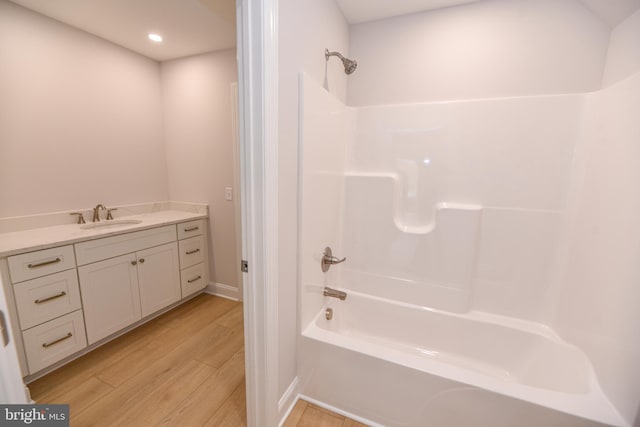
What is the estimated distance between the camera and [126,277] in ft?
6.19

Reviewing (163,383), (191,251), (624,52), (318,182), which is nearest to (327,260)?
(318,182)

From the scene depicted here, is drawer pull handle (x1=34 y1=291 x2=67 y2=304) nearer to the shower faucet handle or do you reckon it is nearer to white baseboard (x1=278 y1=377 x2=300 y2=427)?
white baseboard (x1=278 y1=377 x2=300 y2=427)

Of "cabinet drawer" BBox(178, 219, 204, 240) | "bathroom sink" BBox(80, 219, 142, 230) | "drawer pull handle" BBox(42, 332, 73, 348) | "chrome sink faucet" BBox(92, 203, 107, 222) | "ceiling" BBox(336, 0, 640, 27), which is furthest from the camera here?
"cabinet drawer" BBox(178, 219, 204, 240)

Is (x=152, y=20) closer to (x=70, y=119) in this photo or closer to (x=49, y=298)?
(x=70, y=119)

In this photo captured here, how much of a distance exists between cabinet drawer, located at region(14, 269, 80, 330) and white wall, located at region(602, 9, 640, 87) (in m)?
3.28

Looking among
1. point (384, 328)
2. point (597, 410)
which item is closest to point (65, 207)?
point (384, 328)

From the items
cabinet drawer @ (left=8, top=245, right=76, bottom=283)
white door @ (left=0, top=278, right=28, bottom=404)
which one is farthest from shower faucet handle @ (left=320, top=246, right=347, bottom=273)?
cabinet drawer @ (left=8, top=245, right=76, bottom=283)

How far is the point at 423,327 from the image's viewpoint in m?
1.73

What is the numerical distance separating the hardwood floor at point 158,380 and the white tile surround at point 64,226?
2.85 ft

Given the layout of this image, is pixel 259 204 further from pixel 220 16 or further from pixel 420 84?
pixel 220 16

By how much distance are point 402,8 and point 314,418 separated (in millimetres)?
2579

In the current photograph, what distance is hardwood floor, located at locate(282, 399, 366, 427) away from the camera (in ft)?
4.32

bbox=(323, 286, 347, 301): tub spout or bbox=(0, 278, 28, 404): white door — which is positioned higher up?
bbox=(0, 278, 28, 404): white door

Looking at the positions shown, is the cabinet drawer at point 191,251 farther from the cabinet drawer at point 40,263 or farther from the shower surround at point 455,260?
the shower surround at point 455,260
